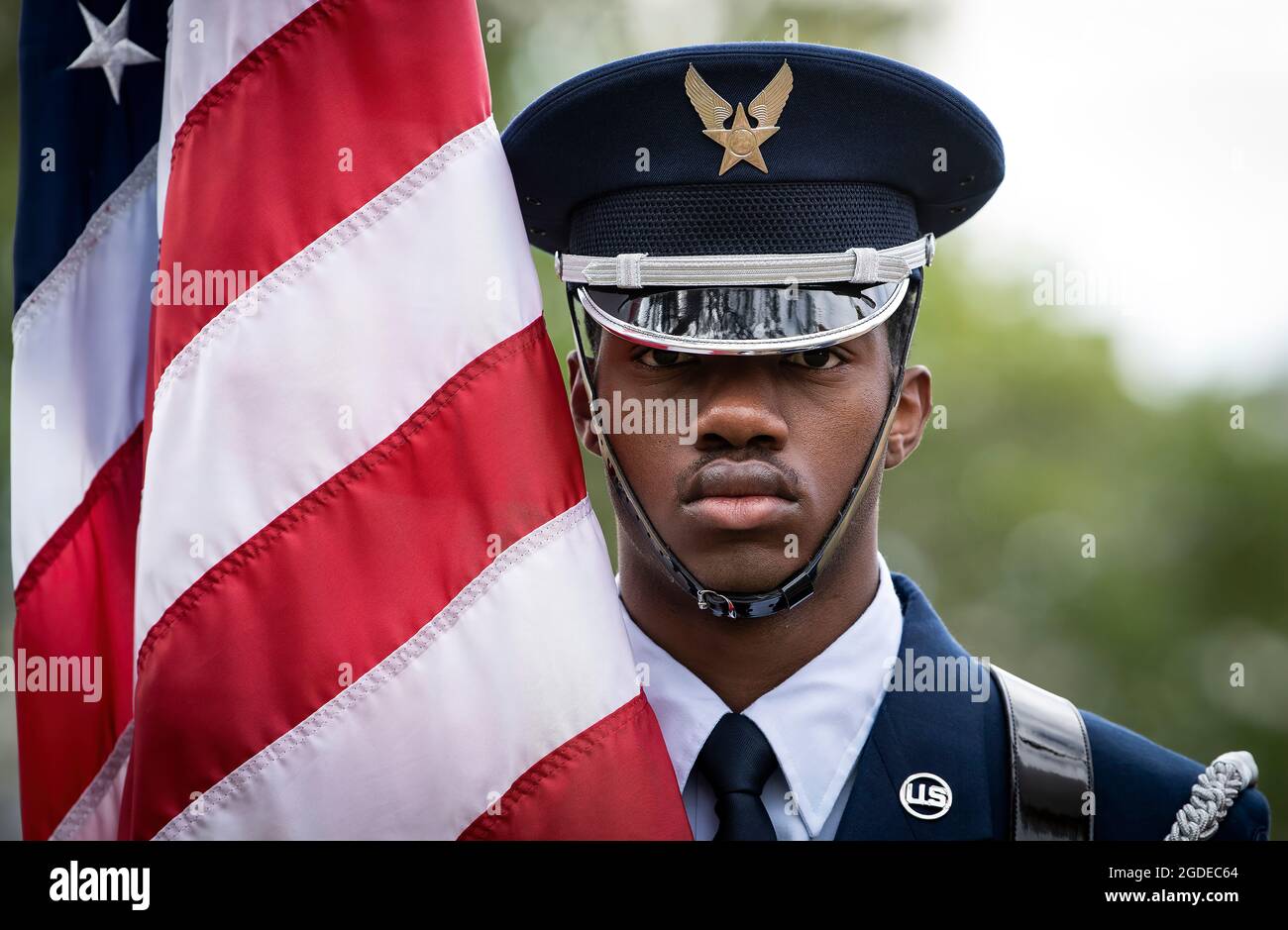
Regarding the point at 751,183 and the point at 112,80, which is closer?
the point at 751,183

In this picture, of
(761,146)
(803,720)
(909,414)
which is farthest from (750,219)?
(803,720)

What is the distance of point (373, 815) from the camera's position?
246cm

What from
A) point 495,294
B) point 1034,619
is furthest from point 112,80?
point 1034,619

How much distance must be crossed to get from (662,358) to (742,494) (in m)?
0.32

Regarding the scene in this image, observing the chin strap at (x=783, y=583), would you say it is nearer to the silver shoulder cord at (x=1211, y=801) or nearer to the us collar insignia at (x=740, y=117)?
the us collar insignia at (x=740, y=117)

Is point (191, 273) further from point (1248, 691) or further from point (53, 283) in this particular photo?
point (1248, 691)

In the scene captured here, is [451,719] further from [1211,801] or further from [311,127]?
[1211,801]

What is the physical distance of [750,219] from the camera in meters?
2.54

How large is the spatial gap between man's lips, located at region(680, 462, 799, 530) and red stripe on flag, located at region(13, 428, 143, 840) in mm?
1363

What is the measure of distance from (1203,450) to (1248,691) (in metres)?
2.67

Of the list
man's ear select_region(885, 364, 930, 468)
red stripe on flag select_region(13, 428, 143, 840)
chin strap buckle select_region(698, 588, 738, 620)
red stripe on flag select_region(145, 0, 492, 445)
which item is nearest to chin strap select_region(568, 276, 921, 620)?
chin strap buckle select_region(698, 588, 738, 620)
